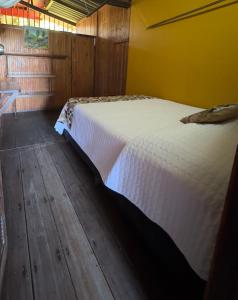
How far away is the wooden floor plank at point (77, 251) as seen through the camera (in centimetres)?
104

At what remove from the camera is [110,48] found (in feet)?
15.4

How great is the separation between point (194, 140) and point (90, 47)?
192 inches

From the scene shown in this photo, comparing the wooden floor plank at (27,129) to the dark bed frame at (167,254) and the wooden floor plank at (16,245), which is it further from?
the dark bed frame at (167,254)

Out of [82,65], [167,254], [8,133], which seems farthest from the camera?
[82,65]

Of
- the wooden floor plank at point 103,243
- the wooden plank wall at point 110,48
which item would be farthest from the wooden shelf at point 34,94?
the wooden floor plank at point 103,243

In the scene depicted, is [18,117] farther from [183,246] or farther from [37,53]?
[183,246]

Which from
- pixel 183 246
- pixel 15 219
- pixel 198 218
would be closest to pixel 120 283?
pixel 183 246

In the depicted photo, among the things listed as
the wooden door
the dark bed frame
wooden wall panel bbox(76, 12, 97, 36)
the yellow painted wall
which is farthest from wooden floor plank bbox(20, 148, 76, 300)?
wooden wall panel bbox(76, 12, 97, 36)

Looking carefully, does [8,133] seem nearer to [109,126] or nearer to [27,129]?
[27,129]

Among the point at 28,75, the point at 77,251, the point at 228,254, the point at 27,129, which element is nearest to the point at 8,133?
the point at 27,129

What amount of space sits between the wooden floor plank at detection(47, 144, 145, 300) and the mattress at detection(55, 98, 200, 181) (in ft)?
1.02

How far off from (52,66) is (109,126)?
12.6 ft

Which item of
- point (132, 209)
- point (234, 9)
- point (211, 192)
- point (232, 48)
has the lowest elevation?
point (132, 209)

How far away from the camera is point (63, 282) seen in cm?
107
